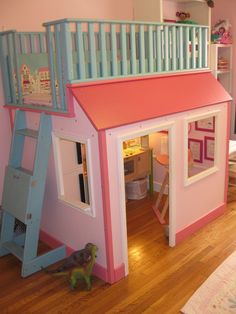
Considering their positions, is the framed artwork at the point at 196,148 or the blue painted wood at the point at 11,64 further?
the framed artwork at the point at 196,148

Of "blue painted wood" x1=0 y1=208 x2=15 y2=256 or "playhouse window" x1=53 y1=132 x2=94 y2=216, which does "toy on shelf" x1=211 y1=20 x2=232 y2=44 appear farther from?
"blue painted wood" x1=0 y1=208 x2=15 y2=256

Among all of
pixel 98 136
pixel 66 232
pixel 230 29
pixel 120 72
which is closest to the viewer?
pixel 98 136

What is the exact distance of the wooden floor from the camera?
2166 mm

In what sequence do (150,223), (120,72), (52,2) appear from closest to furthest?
(120,72) < (52,2) < (150,223)

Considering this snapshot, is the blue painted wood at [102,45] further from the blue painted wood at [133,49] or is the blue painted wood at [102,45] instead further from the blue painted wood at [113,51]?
the blue painted wood at [133,49]

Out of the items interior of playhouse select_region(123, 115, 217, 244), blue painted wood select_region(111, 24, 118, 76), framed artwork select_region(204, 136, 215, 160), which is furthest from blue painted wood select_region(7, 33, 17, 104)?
framed artwork select_region(204, 136, 215, 160)

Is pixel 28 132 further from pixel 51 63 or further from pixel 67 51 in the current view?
pixel 67 51

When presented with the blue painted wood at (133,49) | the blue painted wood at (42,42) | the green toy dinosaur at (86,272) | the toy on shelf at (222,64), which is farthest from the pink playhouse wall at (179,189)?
the toy on shelf at (222,64)

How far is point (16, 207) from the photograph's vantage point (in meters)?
2.55

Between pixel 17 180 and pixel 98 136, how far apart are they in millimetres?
849

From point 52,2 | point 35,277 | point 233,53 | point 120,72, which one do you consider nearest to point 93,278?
point 35,277

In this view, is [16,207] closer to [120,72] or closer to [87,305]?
[87,305]

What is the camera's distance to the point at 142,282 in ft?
7.82

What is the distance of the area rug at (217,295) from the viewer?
6.84ft
